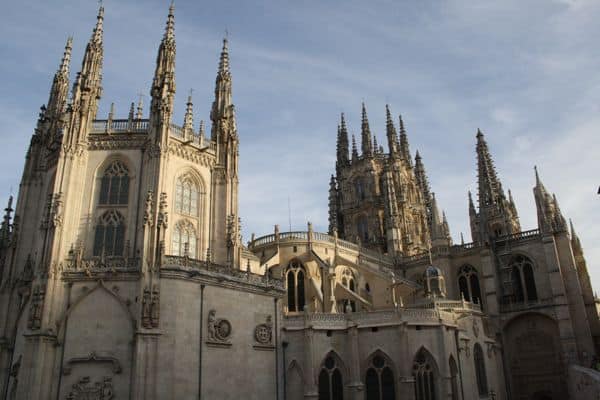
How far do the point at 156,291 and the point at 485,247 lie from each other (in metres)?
30.5

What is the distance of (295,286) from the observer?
41.4 meters

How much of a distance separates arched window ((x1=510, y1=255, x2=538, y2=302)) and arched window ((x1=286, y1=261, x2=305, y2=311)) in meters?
18.2

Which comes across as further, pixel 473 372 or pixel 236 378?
pixel 473 372

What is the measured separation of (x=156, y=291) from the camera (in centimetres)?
2553

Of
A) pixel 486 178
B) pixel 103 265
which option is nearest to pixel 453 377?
pixel 103 265

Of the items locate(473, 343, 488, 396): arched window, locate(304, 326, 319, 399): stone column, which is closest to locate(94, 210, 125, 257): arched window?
locate(304, 326, 319, 399): stone column

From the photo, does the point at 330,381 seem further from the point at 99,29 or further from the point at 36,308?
the point at 99,29

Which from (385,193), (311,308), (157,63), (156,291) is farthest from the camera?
(385,193)

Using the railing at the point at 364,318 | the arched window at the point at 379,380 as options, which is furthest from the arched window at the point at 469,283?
the arched window at the point at 379,380

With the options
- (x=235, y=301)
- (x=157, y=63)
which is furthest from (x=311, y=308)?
(x=157, y=63)

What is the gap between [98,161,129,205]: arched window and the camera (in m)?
29.4

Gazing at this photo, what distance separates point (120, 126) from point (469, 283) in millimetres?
32308

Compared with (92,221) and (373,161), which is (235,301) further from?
(373,161)

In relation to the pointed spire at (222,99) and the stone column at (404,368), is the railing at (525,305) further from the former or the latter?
the pointed spire at (222,99)
